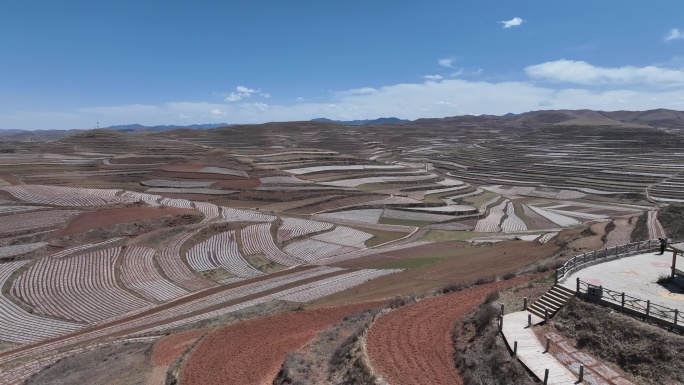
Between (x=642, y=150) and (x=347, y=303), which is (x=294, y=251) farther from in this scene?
(x=642, y=150)

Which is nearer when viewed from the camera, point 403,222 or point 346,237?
point 346,237

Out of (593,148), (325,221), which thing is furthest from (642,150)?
(325,221)

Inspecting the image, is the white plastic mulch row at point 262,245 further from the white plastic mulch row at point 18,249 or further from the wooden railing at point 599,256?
the wooden railing at point 599,256

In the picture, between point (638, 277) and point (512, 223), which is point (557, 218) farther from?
point (638, 277)

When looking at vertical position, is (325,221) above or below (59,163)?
below

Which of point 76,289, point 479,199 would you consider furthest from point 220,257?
point 479,199

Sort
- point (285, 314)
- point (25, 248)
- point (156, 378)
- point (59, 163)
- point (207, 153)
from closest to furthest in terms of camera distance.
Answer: point (156, 378) → point (285, 314) → point (25, 248) → point (59, 163) → point (207, 153)

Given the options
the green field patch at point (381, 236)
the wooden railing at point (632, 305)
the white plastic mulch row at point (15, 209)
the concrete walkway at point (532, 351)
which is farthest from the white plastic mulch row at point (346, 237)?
the white plastic mulch row at point (15, 209)
